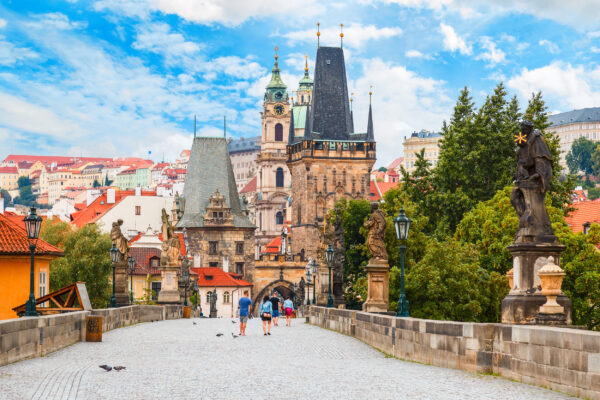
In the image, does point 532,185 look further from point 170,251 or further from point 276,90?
point 276,90

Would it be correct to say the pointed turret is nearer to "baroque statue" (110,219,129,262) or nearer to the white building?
the white building

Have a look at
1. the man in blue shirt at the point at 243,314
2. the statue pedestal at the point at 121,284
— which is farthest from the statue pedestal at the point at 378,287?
the statue pedestal at the point at 121,284

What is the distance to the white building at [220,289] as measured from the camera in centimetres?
9525

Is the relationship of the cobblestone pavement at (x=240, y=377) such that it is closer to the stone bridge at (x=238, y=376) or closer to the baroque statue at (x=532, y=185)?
the stone bridge at (x=238, y=376)

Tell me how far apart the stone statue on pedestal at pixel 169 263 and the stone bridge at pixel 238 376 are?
19979 millimetres

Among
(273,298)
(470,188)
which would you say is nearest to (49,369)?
(273,298)

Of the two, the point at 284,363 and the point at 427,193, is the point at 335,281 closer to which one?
the point at 427,193

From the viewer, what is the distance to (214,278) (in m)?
97.6

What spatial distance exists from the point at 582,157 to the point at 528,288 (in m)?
182

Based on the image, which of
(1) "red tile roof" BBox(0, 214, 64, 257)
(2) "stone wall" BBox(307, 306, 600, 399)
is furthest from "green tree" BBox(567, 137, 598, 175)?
(2) "stone wall" BBox(307, 306, 600, 399)

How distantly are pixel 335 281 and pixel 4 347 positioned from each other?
84.7ft

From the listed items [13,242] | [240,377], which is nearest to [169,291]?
[13,242]

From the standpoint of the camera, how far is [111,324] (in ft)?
89.4

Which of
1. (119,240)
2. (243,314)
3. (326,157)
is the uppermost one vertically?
(326,157)
